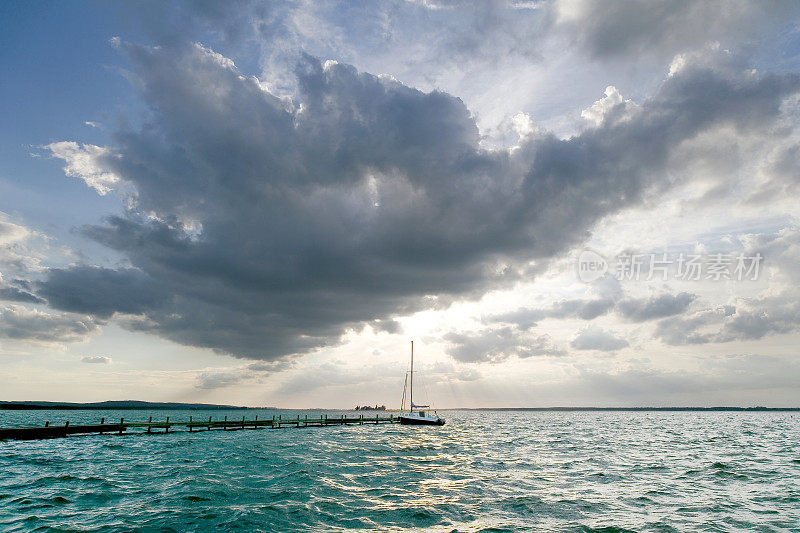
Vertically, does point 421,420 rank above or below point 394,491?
below

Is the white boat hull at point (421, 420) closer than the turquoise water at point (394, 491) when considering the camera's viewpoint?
No

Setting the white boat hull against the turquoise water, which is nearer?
the turquoise water

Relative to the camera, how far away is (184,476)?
34.7 meters

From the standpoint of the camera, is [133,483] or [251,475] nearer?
[133,483]

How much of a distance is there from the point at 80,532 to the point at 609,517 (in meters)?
27.3

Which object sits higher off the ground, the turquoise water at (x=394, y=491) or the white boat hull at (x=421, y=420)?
the turquoise water at (x=394, y=491)

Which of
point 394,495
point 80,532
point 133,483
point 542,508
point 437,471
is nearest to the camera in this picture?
point 80,532

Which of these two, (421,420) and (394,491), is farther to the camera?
(421,420)

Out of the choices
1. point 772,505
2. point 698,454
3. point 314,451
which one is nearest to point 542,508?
point 772,505

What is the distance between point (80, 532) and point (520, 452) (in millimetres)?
46564

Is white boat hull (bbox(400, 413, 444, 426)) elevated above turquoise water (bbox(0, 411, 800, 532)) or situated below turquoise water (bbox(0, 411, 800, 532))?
below

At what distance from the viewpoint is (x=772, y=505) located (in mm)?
26578

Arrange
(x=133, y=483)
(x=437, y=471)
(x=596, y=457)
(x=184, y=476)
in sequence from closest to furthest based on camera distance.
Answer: (x=133, y=483)
(x=184, y=476)
(x=437, y=471)
(x=596, y=457)

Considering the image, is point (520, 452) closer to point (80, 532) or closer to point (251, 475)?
point (251, 475)
